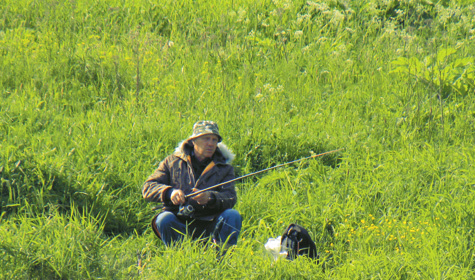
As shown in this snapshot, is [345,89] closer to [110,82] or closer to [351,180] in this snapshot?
[351,180]

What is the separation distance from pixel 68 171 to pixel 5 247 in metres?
1.52

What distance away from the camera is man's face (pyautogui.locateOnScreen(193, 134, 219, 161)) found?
467cm

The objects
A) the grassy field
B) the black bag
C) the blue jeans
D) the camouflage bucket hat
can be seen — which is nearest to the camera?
the grassy field

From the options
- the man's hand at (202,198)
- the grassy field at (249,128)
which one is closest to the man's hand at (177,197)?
the man's hand at (202,198)

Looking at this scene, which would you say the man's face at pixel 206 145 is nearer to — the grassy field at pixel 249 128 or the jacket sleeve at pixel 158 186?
the jacket sleeve at pixel 158 186

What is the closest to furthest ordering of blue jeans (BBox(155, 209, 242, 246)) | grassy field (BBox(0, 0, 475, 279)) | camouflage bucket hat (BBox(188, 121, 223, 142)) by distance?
1. grassy field (BBox(0, 0, 475, 279))
2. blue jeans (BBox(155, 209, 242, 246))
3. camouflage bucket hat (BBox(188, 121, 223, 142))

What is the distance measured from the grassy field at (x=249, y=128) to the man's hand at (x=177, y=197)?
0.35 meters

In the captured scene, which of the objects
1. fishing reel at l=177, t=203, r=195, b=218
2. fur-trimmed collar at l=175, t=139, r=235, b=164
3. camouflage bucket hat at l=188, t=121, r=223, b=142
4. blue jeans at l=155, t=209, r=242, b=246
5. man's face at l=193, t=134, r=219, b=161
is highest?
camouflage bucket hat at l=188, t=121, r=223, b=142

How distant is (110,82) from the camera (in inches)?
284

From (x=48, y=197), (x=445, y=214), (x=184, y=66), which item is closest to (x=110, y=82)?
(x=184, y=66)

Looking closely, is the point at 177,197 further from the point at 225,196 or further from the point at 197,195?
the point at 225,196

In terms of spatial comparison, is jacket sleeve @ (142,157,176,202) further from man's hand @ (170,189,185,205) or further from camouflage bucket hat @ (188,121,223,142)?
camouflage bucket hat @ (188,121,223,142)

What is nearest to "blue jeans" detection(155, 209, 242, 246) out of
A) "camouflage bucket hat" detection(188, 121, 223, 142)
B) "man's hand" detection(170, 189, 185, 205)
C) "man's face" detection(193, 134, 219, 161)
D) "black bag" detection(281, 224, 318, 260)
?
"man's hand" detection(170, 189, 185, 205)

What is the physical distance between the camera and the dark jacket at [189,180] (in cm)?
450
